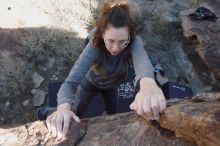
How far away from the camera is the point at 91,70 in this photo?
7.95ft

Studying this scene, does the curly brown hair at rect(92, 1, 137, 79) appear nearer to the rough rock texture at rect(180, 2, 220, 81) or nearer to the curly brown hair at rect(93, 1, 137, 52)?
the curly brown hair at rect(93, 1, 137, 52)

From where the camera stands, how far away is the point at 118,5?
80.8 inches

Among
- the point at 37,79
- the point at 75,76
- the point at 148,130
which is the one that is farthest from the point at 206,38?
the point at 148,130

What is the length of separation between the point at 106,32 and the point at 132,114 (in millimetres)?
449

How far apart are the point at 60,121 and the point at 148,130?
396mm

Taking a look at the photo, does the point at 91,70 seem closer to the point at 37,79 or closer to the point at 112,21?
the point at 112,21

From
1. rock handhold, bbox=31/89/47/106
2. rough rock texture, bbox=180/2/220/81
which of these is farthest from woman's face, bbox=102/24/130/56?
rough rock texture, bbox=180/2/220/81

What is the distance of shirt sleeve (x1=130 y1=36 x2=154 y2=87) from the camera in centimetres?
183

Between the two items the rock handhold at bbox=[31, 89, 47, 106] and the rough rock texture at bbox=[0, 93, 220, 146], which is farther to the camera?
the rock handhold at bbox=[31, 89, 47, 106]

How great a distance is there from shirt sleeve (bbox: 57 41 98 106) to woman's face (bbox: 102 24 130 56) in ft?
0.41

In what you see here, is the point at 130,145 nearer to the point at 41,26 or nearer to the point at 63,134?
the point at 63,134

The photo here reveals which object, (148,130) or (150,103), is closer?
(150,103)

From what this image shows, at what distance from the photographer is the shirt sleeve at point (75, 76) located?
6.19ft

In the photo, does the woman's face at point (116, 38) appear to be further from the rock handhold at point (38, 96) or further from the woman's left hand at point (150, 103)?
the rock handhold at point (38, 96)
